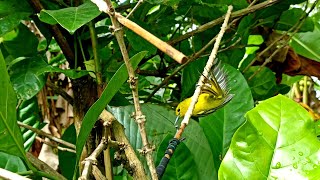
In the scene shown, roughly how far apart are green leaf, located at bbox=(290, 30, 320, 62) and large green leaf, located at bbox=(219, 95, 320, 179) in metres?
0.83

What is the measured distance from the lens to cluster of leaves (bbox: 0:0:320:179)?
464mm

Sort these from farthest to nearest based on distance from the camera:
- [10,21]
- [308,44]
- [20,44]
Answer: [308,44] < [20,44] < [10,21]

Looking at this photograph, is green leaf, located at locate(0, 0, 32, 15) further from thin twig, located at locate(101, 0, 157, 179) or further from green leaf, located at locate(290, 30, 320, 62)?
green leaf, located at locate(290, 30, 320, 62)

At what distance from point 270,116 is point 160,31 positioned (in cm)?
41

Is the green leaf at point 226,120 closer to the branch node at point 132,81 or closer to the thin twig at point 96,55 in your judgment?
the thin twig at point 96,55

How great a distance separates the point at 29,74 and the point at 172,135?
0.78 feet

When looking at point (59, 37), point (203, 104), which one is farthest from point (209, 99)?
point (59, 37)

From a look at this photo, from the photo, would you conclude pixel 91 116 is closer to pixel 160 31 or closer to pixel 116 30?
pixel 116 30

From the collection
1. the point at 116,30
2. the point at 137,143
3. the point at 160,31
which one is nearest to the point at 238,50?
the point at 160,31

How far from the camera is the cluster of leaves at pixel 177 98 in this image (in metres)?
0.46

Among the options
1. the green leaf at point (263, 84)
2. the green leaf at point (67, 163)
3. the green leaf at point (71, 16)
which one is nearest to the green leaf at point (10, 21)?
the green leaf at point (71, 16)

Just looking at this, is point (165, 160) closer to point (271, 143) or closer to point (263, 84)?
Answer: point (271, 143)

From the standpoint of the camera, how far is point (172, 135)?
0.66 m


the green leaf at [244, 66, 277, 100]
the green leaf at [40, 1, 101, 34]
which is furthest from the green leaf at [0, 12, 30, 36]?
the green leaf at [244, 66, 277, 100]
